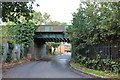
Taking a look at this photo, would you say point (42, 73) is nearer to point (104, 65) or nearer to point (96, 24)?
point (104, 65)

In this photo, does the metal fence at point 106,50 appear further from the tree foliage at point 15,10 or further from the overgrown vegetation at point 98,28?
the tree foliage at point 15,10

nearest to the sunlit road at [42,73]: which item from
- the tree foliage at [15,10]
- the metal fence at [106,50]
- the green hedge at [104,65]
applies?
the green hedge at [104,65]

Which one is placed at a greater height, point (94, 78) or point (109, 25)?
point (109, 25)

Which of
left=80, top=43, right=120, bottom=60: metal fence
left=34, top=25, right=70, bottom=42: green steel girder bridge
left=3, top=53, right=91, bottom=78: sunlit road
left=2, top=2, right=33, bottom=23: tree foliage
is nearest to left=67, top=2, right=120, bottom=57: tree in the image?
left=80, top=43, right=120, bottom=60: metal fence

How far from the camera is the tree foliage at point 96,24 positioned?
60.8 feet

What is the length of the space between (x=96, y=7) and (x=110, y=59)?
585 centimetres

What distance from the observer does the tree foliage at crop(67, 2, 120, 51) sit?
18531mm

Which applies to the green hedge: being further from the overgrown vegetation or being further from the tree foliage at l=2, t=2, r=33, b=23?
the tree foliage at l=2, t=2, r=33, b=23

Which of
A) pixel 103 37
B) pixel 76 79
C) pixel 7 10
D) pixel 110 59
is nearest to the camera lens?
pixel 76 79

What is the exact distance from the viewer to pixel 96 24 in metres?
24.4

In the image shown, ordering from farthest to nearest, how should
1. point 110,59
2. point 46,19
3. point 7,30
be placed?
1. point 46,19
2. point 7,30
3. point 110,59

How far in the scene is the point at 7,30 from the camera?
1489 inches

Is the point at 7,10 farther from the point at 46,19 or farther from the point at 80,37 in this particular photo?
the point at 46,19

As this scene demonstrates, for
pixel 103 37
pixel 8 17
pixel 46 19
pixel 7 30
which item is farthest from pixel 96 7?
pixel 46 19
